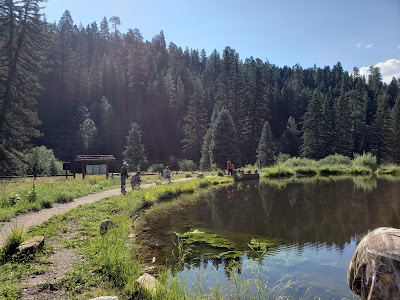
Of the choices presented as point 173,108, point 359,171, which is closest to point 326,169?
point 359,171

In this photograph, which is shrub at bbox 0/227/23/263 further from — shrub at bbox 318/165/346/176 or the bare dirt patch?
shrub at bbox 318/165/346/176

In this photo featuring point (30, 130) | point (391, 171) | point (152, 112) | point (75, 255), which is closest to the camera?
point (75, 255)

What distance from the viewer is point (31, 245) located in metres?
8.98

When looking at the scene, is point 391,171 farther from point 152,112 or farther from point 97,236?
point 152,112

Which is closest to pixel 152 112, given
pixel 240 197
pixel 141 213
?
pixel 240 197

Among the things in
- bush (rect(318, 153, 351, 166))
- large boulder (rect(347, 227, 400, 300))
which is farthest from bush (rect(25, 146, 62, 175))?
large boulder (rect(347, 227, 400, 300))

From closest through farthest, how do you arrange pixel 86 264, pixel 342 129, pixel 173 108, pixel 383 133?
pixel 86 264 < pixel 383 133 < pixel 342 129 < pixel 173 108

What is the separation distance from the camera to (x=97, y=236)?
11320 millimetres

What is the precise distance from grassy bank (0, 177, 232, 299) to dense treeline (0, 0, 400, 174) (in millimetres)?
25999

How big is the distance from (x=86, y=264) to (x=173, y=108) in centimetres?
7876

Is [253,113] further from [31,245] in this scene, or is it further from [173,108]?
[31,245]

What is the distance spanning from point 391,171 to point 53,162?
1697 inches

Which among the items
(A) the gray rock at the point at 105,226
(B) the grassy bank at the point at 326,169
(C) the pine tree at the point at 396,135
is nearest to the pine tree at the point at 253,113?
(B) the grassy bank at the point at 326,169

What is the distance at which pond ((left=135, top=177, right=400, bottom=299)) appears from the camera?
8.66 m
